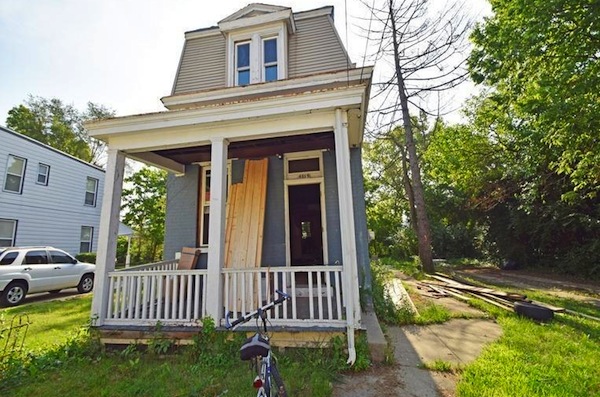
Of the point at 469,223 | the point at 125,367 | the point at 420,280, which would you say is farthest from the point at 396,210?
the point at 125,367

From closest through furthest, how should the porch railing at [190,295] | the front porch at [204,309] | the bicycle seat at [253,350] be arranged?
the bicycle seat at [253,350], the front porch at [204,309], the porch railing at [190,295]

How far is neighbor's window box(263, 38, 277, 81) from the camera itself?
23.1 feet

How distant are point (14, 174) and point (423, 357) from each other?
1546 cm

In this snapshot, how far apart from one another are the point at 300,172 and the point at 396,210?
751 inches

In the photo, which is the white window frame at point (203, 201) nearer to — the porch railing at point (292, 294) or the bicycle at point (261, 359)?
the porch railing at point (292, 294)

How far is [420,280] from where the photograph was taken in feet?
31.3

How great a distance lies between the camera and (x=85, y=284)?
9.00 metres

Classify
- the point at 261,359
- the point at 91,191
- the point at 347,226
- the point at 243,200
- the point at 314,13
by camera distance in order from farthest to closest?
the point at 91,191
the point at 314,13
the point at 243,200
the point at 347,226
the point at 261,359

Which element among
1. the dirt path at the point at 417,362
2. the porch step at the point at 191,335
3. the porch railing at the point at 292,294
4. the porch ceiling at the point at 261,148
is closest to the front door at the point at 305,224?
the porch ceiling at the point at 261,148

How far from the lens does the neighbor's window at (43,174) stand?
11948mm

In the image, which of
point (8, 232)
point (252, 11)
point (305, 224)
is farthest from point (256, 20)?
point (8, 232)

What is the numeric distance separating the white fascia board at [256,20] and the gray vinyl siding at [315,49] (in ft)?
1.49

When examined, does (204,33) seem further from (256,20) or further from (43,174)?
(43,174)

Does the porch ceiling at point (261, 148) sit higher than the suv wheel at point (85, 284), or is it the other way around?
the porch ceiling at point (261, 148)
